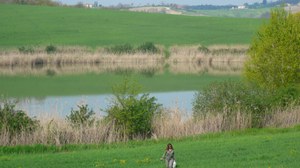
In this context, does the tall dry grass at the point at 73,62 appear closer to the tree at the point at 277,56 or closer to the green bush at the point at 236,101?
the tree at the point at 277,56

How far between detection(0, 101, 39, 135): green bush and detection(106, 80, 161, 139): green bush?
2.64 metres

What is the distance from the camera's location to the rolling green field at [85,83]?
4119 centimetres

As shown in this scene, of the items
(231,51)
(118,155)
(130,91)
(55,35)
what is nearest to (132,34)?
(55,35)

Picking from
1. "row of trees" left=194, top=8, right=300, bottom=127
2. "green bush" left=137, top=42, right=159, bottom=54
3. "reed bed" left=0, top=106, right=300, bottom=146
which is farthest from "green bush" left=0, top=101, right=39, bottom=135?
"green bush" left=137, top=42, right=159, bottom=54

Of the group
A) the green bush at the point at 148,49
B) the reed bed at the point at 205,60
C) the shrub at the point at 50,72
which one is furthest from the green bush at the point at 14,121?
the green bush at the point at 148,49

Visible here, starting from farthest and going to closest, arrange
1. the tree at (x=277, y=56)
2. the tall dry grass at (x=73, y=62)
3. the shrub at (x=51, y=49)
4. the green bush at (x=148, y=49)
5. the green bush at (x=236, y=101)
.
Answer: the green bush at (x=148, y=49) < the shrub at (x=51, y=49) < the tall dry grass at (x=73, y=62) < the tree at (x=277, y=56) < the green bush at (x=236, y=101)

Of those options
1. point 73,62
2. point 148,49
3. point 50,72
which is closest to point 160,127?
point 50,72

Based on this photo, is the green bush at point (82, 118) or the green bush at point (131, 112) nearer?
the green bush at point (131, 112)

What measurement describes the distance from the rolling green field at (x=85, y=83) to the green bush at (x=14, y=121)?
1642 centimetres

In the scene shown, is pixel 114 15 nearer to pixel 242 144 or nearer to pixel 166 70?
pixel 166 70

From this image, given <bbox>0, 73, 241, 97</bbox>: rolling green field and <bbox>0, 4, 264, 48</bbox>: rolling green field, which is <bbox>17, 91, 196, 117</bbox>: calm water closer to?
<bbox>0, 73, 241, 97</bbox>: rolling green field

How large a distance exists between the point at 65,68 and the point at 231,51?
2228cm

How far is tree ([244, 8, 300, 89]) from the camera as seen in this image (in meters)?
28.1

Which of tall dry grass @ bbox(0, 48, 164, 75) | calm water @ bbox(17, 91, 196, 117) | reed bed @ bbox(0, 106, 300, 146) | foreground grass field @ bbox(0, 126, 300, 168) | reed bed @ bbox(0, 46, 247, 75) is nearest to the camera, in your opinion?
foreground grass field @ bbox(0, 126, 300, 168)
